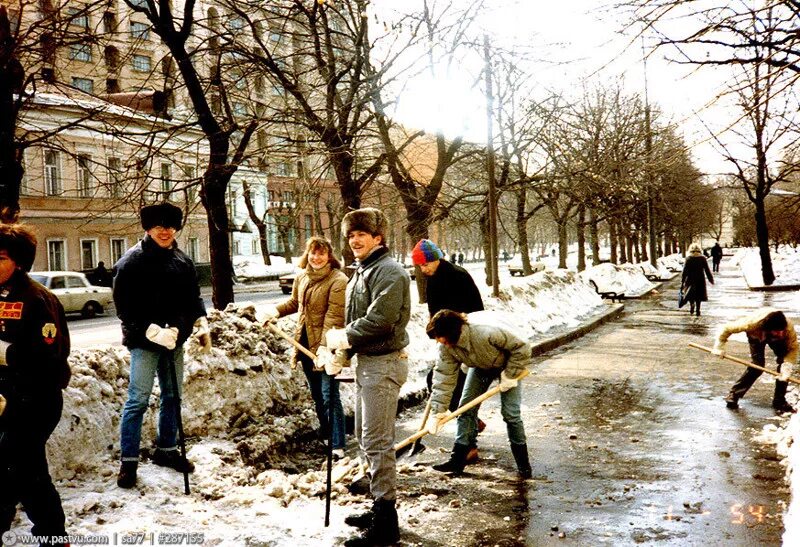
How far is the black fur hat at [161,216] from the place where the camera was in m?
5.16

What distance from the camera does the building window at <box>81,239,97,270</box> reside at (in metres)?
37.6

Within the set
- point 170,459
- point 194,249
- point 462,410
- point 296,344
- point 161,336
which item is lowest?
point 170,459

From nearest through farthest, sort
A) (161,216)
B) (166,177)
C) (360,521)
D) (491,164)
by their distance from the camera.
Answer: (360,521), (161,216), (166,177), (491,164)

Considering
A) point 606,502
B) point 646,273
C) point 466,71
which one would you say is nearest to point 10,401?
point 606,502

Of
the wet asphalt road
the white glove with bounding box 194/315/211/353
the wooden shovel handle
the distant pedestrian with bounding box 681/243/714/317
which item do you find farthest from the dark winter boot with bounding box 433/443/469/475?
the distant pedestrian with bounding box 681/243/714/317

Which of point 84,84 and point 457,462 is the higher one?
point 84,84

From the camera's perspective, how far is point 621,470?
6.00m

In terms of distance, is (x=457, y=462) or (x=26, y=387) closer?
(x=26, y=387)

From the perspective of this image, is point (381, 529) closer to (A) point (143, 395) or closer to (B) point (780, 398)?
(A) point (143, 395)

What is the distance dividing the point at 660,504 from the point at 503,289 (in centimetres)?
1182

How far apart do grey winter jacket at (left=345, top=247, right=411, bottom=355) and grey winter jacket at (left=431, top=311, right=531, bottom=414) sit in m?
1.04

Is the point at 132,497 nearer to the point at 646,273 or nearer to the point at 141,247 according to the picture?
the point at 141,247

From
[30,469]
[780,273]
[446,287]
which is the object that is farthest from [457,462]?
[780,273]

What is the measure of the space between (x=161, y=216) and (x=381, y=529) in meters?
2.76
